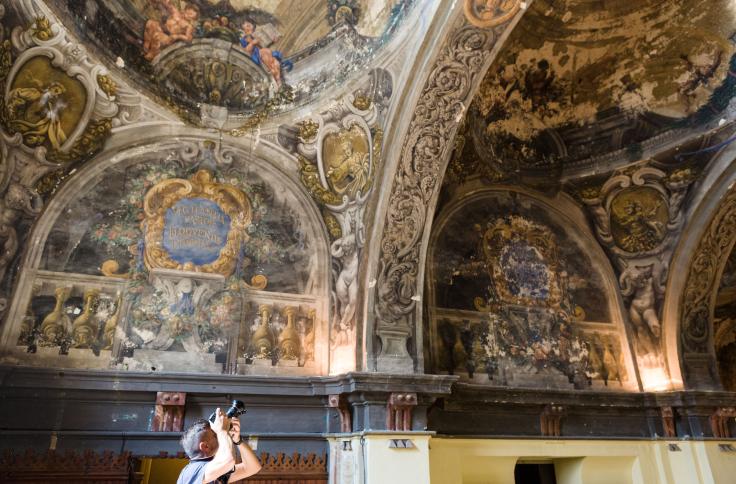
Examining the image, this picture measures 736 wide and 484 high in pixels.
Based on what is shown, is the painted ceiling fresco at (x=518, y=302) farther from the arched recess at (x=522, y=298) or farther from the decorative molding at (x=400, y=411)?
the decorative molding at (x=400, y=411)

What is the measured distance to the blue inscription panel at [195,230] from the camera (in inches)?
280

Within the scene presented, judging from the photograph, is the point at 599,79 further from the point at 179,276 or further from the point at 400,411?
the point at 179,276

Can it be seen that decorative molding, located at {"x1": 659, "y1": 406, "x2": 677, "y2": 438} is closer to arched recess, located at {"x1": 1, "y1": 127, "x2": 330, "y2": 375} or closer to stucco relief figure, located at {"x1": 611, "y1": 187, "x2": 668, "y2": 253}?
stucco relief figure, located at {"x1": 611, "y1": 187, "x2": 668, "y2": 253}

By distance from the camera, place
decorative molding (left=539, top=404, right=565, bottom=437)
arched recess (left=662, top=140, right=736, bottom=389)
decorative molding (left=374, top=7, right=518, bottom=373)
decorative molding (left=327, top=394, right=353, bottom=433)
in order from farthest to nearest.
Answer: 1. arched recess (left=662, top=140, right=736, bottom=389)
2. decorative molding (left=539, top=404, right=565, bottom=437)
3. decorative molding (left=374, top=7, right=518, bottom=373)
4. decorative molding (left=327, top=394, right=353, bottom=433)

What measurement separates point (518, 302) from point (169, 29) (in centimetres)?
619

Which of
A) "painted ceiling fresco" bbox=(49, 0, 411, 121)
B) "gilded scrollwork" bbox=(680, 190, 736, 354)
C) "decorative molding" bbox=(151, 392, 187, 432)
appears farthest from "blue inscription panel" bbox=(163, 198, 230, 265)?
"gilded scrollwork" bbox=(680, 190, 736, 354)

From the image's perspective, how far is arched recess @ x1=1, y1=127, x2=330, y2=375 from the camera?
6.39 metres

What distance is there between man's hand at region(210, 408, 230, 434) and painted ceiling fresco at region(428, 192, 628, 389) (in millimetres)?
4789

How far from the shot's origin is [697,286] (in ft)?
28.9

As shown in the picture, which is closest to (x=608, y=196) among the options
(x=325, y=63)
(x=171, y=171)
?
(x=325, y=63)

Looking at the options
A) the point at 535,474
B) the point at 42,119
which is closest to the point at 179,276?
the point at 42,119

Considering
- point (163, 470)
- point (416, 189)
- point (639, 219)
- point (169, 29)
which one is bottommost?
point (163, 470)

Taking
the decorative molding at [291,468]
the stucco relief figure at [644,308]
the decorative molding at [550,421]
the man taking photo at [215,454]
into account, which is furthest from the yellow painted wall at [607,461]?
the man taking photo at [215,454]

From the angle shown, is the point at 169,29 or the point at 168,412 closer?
the point at 168,412
